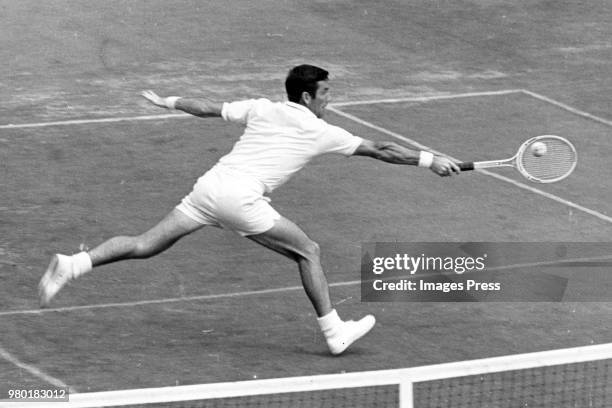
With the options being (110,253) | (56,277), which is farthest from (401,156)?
(56,277)

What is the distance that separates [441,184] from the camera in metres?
17.3

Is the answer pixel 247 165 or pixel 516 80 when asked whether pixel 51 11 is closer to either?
pixel 516 80

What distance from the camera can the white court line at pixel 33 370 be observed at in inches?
462

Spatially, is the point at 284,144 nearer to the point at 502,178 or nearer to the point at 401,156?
the point at 401,156

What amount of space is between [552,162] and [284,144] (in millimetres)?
2584

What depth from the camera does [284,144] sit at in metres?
12.2

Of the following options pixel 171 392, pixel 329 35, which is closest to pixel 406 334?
pixel 171 392

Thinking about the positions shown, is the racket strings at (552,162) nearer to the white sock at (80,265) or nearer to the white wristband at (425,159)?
the white wristband at (425,159)

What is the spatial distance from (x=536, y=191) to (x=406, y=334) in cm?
445

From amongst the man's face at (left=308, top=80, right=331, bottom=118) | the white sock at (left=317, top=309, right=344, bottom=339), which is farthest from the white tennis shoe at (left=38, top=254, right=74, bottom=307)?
the man's face at (left=308, top=80, right=331, bottom=118)

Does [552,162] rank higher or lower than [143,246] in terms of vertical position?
higher

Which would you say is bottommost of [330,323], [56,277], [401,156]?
[330,323]

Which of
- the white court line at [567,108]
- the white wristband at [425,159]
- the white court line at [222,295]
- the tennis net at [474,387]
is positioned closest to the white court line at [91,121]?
the white court line at [567,108]

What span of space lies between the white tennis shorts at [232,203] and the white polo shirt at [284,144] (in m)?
0.11
